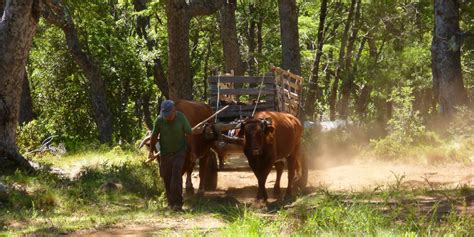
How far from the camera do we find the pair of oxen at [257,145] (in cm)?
1188

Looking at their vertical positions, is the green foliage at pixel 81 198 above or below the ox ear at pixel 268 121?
below

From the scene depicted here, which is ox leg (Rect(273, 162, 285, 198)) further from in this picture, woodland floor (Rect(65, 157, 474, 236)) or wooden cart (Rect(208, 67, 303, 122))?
wooden cart (Rect(208, 67, 303, 122))

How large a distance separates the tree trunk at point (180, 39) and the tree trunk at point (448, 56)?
269 inches

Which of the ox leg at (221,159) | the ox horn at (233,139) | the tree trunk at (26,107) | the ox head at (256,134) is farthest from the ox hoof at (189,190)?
the tree trunk at (26,107)

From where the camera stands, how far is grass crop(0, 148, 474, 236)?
716cm

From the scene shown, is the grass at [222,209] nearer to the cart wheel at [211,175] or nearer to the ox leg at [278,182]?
the cart wheel at [211,175]

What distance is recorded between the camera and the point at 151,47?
2911 cm

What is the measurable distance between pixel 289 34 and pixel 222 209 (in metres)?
10.1

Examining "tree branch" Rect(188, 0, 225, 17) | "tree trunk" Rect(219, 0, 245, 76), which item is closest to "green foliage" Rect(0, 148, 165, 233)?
"tree branch" Rect(188, 0, 225, 17)

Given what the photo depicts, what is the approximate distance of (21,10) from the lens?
1250 cm

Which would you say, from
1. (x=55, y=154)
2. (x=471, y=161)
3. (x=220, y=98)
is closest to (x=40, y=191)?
(x=220, y=98)

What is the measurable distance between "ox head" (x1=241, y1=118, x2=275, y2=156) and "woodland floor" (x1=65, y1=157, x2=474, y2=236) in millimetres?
972

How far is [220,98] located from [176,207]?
15.4 ft

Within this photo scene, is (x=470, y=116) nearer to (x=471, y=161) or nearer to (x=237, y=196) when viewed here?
(x=471, y=161)
